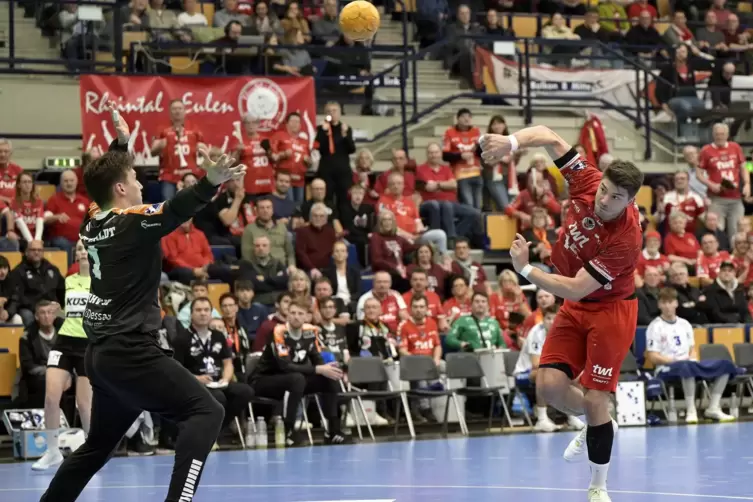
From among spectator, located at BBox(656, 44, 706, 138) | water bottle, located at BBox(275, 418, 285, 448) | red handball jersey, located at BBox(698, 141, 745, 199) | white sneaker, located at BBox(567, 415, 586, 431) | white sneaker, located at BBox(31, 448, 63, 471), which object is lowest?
white sneaker, located at BBox(567, 415, 586, 431)

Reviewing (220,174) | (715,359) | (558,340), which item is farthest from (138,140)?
(220,174)

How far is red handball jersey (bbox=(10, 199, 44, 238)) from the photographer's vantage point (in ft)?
51.0

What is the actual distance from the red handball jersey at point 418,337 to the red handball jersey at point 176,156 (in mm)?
3436

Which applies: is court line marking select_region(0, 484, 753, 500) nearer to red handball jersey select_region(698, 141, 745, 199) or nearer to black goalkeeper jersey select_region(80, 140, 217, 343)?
black goalkeeper jersey select_region(80, 140, 217, 343)

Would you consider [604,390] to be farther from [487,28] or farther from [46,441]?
[487,28]

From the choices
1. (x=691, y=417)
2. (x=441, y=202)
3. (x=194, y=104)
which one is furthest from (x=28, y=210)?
(x=691, y=417)

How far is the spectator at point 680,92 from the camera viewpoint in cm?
2192

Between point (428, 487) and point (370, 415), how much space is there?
18.3 feet

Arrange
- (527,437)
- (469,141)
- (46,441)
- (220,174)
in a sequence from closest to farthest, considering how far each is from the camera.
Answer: (220,174)
(46,441)
(527,437)
(469,141)

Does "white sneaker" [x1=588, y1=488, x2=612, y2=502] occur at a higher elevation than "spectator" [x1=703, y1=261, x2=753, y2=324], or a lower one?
higher

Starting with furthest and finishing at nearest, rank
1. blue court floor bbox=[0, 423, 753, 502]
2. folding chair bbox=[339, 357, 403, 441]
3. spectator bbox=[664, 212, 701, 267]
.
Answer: spectator bbox=[664, 212, 701, 267], folding chair bbox=[339, 357, 403, 441], blue court floor bbox=[0, 423, 753, 502]

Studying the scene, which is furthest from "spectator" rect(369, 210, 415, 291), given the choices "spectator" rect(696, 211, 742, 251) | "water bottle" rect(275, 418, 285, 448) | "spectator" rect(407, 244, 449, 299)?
"spectator" rect(696, 211, 742, 251)

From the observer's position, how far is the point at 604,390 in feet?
27.4

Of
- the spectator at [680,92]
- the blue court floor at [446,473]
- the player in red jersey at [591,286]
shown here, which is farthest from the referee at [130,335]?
the spectator at [680,92]
